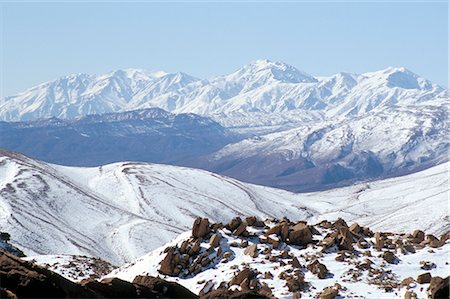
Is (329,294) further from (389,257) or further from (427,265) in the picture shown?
(427,265)

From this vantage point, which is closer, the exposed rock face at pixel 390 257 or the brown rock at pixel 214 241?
the exposed rock face at pixel 390 257

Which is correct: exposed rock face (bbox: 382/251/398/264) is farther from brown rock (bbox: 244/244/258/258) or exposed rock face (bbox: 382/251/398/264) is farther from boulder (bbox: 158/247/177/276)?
boulder (bbox: 158/247/177/276)

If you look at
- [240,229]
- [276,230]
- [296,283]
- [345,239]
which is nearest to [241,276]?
[296,283]

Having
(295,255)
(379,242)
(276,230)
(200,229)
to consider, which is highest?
(200,229)

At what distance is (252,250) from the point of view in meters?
42.3

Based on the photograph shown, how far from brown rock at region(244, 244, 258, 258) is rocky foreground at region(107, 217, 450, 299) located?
8 cm

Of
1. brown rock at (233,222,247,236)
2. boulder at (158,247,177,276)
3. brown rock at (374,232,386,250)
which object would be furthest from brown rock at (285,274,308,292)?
brown rock at (233,222,247,236)

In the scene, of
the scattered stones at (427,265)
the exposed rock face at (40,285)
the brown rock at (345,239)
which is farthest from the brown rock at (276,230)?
the exposed rock face at (40,285)

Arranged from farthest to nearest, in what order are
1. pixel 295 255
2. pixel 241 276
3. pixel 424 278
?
pixel 295 255
pixel 241 276
pixel 424 278

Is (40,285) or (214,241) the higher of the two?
(40,285)

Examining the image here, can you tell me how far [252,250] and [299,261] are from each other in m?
3.50

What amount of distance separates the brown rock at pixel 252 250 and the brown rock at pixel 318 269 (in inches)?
169

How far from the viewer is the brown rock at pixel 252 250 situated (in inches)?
1655

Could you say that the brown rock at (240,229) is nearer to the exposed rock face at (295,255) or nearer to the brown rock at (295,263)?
the exposed rock face at (295,255)
